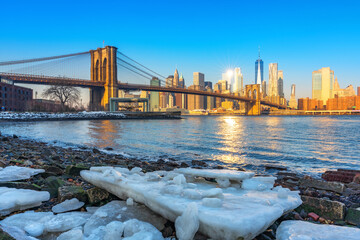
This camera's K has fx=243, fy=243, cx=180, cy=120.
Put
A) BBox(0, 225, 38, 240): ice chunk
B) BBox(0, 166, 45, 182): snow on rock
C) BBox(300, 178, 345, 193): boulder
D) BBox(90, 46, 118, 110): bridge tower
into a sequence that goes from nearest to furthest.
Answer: BBox(0, 225, 38, 240): ice chunk < BBox(0, 166, 45, 182): snow on rock < BBox(300, 178, 345, 193): boulder < BBox(90, 46, 118, 110): bridge tower

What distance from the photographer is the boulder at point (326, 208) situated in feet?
8.85

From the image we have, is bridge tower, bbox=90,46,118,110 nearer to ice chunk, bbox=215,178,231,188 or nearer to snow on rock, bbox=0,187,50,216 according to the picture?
snow on rock, bbox=0,187,50,216

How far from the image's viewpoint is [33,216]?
7.69 feet

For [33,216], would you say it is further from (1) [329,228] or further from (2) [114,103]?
(2) [114,103]

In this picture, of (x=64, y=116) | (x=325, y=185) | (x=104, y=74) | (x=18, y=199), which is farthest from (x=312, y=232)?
(x=104, y=74)

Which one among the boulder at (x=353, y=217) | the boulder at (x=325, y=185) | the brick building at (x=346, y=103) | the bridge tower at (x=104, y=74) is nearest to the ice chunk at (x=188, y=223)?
the boulder at (x=353, y=217)

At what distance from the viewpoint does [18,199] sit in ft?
8.36

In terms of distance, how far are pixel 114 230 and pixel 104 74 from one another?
63876 millimetres

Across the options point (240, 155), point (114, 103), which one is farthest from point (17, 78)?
point (240, 155)

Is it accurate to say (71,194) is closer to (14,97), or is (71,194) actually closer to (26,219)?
(26,219)

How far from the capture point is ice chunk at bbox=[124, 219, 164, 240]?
80.3 inches

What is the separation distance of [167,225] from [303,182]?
136 inches

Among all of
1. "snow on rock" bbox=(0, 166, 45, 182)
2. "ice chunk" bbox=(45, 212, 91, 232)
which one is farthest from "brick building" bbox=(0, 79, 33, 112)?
"ice chunk" bbox=(45, 212, 91, 232)

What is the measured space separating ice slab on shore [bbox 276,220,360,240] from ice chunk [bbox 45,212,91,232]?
70.4 inches
